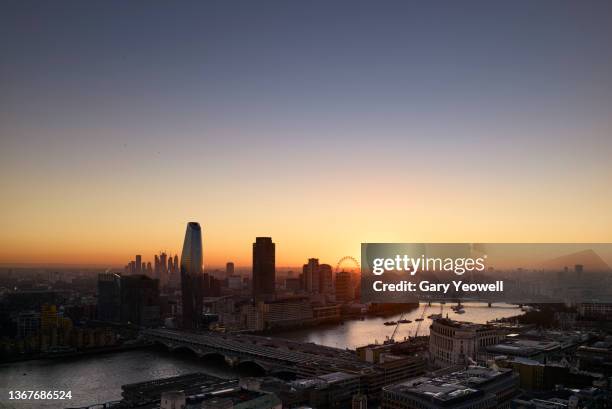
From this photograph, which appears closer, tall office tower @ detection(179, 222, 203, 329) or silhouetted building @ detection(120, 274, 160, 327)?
silhouetted building @ detection(120, 274, 160, 327)

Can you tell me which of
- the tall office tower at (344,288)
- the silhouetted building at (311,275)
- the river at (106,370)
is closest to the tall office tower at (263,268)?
the tall office tower at (344,288)

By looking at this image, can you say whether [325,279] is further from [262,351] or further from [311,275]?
[262,351]

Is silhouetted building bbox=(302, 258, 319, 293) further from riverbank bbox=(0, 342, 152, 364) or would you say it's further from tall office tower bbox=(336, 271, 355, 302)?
riverbank bbox=(0, 342, 152, 364)

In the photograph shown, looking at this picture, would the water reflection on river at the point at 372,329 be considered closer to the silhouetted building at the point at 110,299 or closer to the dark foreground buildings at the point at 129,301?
the dark foreground buildings at the point at 129,301

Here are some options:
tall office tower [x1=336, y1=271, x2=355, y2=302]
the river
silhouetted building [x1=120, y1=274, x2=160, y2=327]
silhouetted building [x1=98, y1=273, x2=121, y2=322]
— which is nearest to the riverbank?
the river

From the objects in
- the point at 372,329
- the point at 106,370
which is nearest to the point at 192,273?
the point at 372,329
